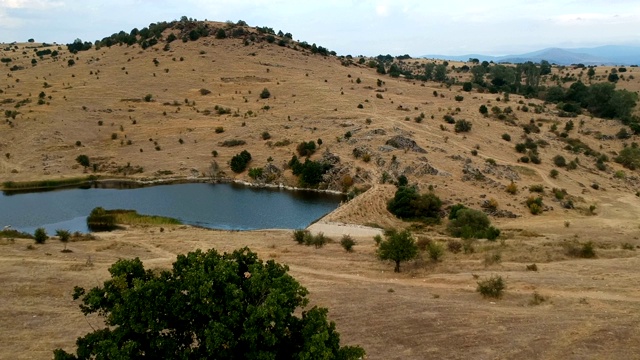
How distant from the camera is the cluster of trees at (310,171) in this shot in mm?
47219

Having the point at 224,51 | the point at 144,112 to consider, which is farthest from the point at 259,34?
the point at 144,112

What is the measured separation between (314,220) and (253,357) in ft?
91.5

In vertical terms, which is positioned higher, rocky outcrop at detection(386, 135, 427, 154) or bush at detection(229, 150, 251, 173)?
rocky outcrop at detection(386, 135, 427, 154)

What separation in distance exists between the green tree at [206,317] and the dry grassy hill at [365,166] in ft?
18.5

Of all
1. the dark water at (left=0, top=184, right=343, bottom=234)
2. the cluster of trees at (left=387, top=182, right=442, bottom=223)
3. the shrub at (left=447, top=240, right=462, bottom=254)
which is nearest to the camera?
the shrub at (left=447, top=240, right=462, bottom=254)

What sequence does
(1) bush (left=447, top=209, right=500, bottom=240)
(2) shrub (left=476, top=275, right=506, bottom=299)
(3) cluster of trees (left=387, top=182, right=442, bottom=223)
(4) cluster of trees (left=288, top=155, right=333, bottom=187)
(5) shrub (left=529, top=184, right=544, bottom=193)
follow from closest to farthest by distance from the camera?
1. (2) shrub (left=476, top=275, right=506, bottom=299)
2. (1) bush (left=447, top=209, right=500, bottom=240)
3. (3) cluster of trees (left=387, top=182, right=442, bottom=223)
4. (5) shrub (left=529, top=184, right=544, bottom=193)
5. (4) cluster of trees (left=288, top=155, right=333, bottom=187)

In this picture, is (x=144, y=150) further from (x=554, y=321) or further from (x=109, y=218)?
(x=554, y=321)

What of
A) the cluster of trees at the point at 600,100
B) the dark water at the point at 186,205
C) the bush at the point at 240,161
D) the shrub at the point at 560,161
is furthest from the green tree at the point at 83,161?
the cluster of trees at the point at 600,100

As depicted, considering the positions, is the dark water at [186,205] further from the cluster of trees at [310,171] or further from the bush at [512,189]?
the bush at [512,189]

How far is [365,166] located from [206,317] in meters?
38.0

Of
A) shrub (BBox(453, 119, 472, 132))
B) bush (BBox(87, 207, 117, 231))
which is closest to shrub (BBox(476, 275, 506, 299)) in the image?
bush (BBox(87, 207, 117, 231))

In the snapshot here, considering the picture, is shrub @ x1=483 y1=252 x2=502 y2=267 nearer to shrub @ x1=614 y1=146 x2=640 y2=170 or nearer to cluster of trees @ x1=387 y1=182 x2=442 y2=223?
cluster of trees @ x1=387 y1=182 x2=442 y2=223

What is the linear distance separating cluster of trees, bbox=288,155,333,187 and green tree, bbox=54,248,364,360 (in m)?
36.1

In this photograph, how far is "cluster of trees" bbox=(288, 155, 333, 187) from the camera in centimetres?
4722
